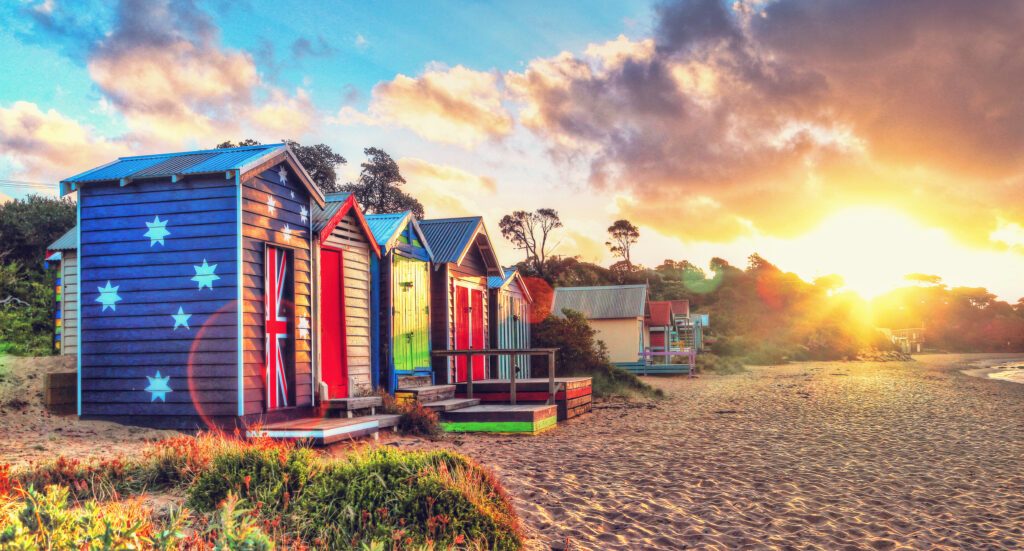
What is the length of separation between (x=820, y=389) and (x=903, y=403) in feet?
17.2

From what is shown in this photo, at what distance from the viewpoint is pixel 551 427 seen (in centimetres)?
1520

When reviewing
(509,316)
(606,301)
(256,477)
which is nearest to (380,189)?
(606,301)

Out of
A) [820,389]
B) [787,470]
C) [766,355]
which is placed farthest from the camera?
[766,355]

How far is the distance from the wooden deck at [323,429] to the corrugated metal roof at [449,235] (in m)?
6.74

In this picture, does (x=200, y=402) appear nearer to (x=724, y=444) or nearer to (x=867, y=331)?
(x=724, y=444)

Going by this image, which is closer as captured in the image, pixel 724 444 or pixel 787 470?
pixel 787 470

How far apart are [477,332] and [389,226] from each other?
5710 mm

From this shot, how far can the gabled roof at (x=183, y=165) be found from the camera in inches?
440

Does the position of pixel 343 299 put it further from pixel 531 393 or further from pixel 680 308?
pixel 680 308

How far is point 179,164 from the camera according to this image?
38.3 feet

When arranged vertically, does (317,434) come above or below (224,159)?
below

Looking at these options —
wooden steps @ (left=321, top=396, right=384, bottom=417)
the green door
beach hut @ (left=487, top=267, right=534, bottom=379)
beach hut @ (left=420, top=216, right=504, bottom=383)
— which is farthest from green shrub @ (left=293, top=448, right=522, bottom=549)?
beach hut @ (left=487, top=267, right=534, bottom=379)

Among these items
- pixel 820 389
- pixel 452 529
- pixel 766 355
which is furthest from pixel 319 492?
pixel 766 355

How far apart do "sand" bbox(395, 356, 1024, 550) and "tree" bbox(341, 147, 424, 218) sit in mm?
33723
